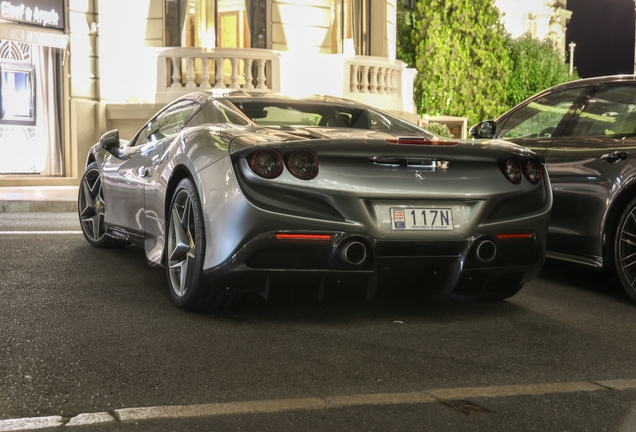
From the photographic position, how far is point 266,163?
4.82m

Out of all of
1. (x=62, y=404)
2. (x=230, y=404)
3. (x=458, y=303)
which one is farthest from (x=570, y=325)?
(x=62, y=404)

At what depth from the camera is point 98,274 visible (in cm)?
670

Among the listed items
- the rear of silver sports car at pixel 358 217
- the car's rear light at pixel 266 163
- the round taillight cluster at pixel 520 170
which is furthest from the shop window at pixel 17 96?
the round taillight cluster at pixel 520 170

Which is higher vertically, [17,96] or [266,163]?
[17,96]

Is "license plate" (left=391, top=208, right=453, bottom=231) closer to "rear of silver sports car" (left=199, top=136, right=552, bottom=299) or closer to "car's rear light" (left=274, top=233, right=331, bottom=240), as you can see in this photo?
"rear of silver sports car" (left=199, top=136, right=552, bottom=299)

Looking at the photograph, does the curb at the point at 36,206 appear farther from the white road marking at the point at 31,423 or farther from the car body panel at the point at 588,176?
the white road marking at the point at 31,423

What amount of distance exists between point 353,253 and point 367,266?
12 centimetres

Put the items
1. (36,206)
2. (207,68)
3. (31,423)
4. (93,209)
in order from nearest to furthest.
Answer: (31,423)
(93,209)
(36,206)
(207,68)

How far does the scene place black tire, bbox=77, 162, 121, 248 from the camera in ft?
25.6

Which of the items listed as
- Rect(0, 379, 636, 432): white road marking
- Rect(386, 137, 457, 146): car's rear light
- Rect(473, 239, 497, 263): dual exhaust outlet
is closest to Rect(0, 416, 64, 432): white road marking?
Rect(0, 379, 636, 432): white road marking

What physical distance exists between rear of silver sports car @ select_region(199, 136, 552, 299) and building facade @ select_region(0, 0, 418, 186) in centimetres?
1374

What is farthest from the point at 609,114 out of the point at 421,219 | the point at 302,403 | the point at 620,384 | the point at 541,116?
the point at 302,403

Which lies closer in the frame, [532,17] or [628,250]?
[628,250]

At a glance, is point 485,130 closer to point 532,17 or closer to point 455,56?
point 455,56
